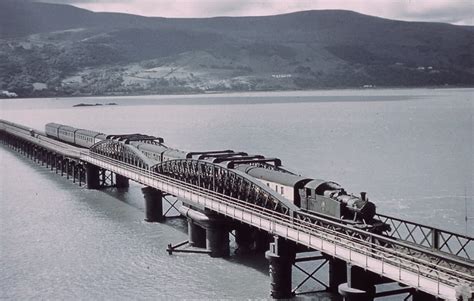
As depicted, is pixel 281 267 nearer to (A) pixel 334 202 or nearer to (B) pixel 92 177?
(A) pixel 334 202

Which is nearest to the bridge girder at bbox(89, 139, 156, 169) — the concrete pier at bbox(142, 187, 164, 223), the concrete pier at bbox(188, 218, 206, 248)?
the concrete pier at bbox(142, 187, 164, 223)

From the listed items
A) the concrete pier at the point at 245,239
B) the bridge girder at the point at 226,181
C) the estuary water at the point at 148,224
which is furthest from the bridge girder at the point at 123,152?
the concrete pier at the point at 245,239

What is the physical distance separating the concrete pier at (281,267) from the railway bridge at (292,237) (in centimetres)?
6

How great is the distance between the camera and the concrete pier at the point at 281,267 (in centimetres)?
4119

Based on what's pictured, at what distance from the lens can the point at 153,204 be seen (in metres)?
65.5

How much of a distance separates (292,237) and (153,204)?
27923mm

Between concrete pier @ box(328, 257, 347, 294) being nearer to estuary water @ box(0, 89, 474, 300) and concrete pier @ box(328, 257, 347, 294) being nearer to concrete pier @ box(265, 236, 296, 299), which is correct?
concrete pier @ box(265, 236, 296, 299)

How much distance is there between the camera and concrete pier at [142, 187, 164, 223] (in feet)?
214

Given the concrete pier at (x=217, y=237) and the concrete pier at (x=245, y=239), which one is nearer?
the concrete pier at (x=217, y=237)

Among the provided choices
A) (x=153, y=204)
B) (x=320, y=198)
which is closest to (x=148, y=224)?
(x=153, y=204)

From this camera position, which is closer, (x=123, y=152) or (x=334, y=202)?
(x=334, y=202)

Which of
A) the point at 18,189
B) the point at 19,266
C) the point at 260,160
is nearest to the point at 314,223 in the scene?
the point at 260,160

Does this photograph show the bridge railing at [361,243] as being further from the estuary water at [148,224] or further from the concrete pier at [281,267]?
the estuary water at [148,224]

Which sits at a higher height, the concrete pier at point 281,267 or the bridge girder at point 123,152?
the bridge girder at point 123,152
